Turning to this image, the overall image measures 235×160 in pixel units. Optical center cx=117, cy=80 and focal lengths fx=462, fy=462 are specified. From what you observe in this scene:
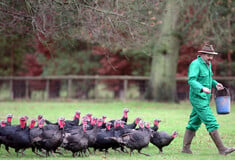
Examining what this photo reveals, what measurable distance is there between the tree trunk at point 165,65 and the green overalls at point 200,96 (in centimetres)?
1730

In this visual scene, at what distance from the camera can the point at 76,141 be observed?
9.79m

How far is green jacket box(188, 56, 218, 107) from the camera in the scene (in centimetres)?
977

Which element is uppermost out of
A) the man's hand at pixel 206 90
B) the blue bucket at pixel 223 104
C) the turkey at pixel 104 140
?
the man's hand at pixel 206 90

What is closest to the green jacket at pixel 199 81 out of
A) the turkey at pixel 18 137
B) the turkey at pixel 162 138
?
the turkey at pixel 162 138

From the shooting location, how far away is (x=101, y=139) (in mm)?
10391

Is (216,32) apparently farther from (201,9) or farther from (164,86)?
(164,86)

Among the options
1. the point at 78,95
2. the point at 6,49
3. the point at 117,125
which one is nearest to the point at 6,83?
the point at 6,49

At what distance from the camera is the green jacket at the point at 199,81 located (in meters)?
9.77

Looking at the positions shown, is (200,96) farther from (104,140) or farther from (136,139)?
(104,140)

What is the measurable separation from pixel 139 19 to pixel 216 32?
1294cm

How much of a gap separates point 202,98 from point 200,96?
0.21ft

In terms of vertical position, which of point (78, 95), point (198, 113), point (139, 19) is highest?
point (139, 19)

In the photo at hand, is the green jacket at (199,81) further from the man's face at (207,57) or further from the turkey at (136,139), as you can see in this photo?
the turkey at (136,139)

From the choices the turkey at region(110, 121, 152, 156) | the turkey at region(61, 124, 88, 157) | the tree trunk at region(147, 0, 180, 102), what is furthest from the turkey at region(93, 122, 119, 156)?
the tree trunk at region(147, 0, 180, 102)
